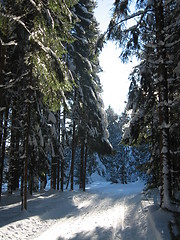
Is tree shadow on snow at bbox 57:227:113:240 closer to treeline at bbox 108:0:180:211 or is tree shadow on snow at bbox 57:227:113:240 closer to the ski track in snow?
the ski track in snow

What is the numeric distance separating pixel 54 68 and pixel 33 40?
117 cm

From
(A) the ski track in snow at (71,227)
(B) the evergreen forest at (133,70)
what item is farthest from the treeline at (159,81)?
(A) the ski track in snow at (71,227)

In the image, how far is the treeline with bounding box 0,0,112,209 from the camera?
819 centimetres

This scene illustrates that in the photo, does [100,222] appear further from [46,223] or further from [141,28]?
[141,28]

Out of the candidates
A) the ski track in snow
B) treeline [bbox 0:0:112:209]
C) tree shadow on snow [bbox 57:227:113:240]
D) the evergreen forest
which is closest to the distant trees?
treeline [bbox 0:0:112:209]

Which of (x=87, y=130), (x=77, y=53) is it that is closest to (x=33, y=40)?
(x=77, y=53)

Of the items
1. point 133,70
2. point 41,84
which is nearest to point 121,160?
point 133,70

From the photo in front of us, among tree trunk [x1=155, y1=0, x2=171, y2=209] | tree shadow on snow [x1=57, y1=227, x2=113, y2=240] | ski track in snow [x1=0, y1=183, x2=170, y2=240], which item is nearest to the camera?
tree shadow on snow [x1=57, y1=227, x2=113, y2=240]

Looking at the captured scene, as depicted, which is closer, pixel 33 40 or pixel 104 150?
pixel 33 40

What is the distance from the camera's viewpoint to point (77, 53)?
18578 millimetres

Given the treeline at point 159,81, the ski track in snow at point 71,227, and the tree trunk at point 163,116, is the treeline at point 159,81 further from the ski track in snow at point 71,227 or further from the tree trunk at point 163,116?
the ski track in snow at point 71,227

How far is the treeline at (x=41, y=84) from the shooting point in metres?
8.19

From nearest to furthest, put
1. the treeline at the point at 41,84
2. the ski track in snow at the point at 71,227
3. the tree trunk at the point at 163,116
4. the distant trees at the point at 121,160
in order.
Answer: the ski track in snow at the point at 71,227 → the tree trunk at the point at 163,116 → the treeline at the point at 41,84 → the distant trees at the point at 121,160

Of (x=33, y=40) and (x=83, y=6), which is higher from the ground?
(x=83, y=6)
